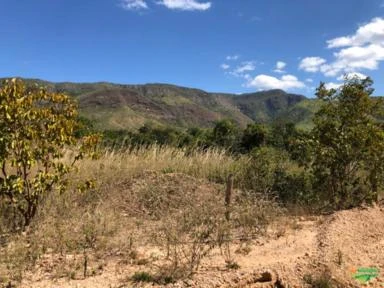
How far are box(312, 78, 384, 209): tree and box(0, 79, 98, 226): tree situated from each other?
450 centimetres

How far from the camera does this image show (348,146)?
352 inches

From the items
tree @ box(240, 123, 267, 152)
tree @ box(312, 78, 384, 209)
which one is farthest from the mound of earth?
tree @ box(240, 123, 267, 152)

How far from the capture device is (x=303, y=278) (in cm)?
532

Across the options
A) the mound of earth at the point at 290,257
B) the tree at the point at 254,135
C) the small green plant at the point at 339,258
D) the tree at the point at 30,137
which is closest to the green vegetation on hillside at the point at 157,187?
the tree at the point at 30,137

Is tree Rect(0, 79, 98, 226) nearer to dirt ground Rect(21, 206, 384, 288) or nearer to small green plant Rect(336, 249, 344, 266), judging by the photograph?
dirt ground Rect(21, 206, 384, 288)

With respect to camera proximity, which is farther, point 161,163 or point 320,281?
point 161,163

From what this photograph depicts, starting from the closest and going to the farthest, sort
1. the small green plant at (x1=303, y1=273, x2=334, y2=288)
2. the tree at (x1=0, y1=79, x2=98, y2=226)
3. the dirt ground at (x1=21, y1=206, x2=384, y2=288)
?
the small green plant at (x1=303, y1=273, x2=334, y2=288) < the dirt ground at (x1=21, y1=206, x2=384, y2=288) < the tree at (x1=0, y1=79, x2=98, y2=226)

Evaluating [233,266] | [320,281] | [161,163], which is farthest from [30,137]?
[161,163]

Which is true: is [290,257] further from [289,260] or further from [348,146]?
[348,146]

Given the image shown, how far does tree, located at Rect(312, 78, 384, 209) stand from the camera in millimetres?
9000

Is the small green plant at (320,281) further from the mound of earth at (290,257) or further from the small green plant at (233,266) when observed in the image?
the small green plant at (233,266)

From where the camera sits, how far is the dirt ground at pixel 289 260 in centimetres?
527

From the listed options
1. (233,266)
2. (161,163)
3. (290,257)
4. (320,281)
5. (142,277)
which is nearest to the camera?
(320,281)

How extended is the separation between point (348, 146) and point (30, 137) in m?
5.66
